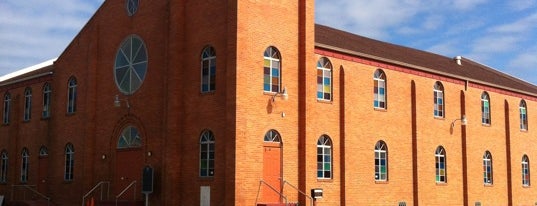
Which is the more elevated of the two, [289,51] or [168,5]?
[168,5]

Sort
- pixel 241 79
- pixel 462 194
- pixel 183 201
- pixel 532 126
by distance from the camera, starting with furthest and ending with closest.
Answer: pixel 532 126, pixel 462 194, pixel 183 201, pixel 241 79

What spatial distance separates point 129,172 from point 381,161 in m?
10.4

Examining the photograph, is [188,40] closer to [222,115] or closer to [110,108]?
[222,115]

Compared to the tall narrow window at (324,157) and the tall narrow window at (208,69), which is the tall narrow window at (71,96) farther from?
the tall narrow window at (324,157)

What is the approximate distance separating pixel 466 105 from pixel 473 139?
1.75m

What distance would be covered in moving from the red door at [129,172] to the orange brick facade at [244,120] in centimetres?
7

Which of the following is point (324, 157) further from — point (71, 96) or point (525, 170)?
point (525, 170)

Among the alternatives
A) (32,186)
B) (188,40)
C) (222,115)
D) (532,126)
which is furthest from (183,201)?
(532,126)

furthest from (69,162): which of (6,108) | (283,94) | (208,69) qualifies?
(283,94)

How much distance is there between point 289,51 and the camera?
2564 cm

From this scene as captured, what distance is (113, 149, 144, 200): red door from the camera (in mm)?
27719

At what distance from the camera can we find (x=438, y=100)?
33719 mm

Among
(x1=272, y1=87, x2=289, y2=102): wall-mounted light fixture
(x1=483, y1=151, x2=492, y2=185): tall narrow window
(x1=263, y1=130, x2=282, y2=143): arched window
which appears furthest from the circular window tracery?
(x1=483, y1=151, x2=492, y2=185): tall narrow window

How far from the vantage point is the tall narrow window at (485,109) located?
36250 millimetres
